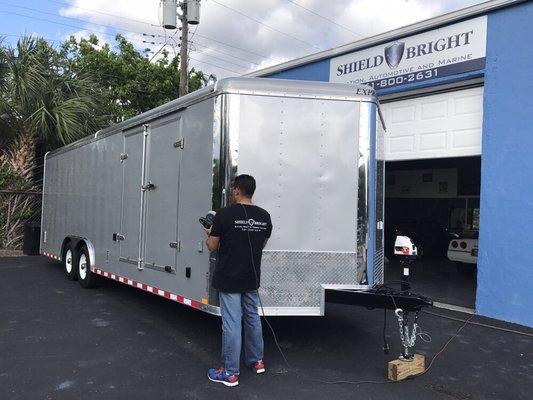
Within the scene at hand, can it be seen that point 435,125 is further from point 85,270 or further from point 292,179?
point 85,270

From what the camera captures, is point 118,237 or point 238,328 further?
point 118,237

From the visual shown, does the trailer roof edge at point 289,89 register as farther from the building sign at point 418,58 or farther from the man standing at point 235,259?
the building sign at point 418,58

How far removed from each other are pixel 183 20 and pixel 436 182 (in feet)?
34.3

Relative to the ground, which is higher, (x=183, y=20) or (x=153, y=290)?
(x=183, y=20)

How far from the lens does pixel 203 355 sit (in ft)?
17.7

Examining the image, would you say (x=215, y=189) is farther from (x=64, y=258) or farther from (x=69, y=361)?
(x=64, y=258)

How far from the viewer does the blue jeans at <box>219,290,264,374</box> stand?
4555mm

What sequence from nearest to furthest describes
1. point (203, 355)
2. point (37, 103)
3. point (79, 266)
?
1. point (203, 355)
2. point (79, 266)
3. point (37, 103)

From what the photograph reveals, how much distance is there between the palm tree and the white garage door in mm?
8886

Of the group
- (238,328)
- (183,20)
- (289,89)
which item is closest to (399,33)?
(289,89)

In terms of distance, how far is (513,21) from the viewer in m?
7.34

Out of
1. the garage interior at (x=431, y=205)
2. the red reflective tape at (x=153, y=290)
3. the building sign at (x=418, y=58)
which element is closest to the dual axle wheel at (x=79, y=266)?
the red reflective tape at (x=153, y=290)

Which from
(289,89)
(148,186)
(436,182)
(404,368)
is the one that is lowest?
(404,368)

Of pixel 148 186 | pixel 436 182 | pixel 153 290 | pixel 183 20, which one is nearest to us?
pixel 153 290
